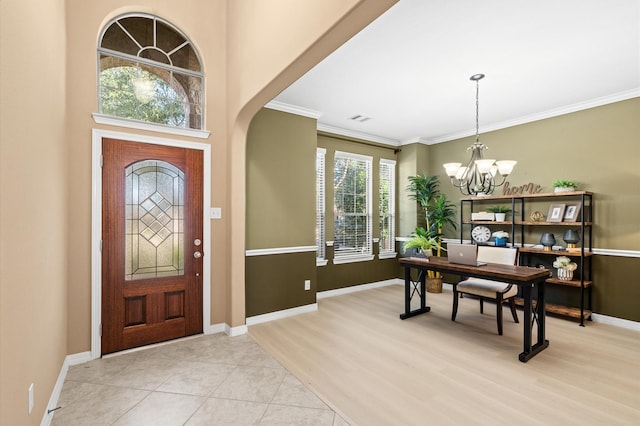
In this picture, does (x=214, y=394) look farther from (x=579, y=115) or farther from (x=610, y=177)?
(x=579, y=115)

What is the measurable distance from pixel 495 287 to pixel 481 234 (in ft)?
6.07

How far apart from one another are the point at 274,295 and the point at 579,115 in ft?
16.1

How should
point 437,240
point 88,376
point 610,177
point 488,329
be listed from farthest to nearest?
point 437,240
point 610,177
point 488,329
point 88,376

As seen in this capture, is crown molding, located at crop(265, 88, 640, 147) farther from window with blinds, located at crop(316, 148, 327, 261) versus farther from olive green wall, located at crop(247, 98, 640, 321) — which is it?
window with blinds, located at crop(316, 148, 327, 261)

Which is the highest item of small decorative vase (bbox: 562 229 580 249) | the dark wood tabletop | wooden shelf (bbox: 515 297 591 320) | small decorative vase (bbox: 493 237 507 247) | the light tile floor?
small decorative vase (bbox: 562 229 580 249)

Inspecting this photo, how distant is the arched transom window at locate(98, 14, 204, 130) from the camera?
298 centimetres

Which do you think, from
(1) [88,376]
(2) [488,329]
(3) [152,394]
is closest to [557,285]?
(2) [488,329]

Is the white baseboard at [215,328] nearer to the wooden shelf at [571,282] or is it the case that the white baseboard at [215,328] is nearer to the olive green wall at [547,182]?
the olive green wall at [547,182]

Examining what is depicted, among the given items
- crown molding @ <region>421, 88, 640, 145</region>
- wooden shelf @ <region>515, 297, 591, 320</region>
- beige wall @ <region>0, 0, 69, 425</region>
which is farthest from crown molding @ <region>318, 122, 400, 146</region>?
wooden shelf @ <region>515, 297, 591, 320</region>

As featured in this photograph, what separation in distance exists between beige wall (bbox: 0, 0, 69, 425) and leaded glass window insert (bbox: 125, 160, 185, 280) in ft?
2.00

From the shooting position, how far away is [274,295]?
13.2ft

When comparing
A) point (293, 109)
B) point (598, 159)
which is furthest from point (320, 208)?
point (598, 159)

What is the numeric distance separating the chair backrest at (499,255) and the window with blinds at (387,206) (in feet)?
6.84

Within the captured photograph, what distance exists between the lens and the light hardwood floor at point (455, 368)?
2123 mm
